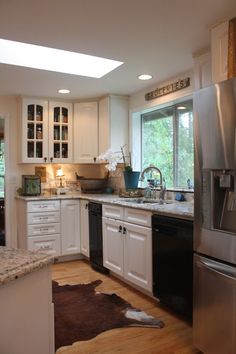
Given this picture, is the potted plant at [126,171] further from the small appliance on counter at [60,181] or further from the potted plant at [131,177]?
the small appliance on counter at [60,181]

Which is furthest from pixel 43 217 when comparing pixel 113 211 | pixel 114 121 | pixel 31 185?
pixel 114 121

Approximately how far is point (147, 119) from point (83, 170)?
54.6 inches

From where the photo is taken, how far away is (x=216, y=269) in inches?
74.9

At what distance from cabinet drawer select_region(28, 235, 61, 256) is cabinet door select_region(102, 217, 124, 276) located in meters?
0.84

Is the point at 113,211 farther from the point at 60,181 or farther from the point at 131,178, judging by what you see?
the point at 60,181

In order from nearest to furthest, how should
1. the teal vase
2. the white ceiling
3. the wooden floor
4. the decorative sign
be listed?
1. the white ceiling
2. the wooden floor
3. the decorative sign
4. the teal vase

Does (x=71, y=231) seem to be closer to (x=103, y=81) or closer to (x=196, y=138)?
(x=103, y=81)

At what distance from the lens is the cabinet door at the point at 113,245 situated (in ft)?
11.0

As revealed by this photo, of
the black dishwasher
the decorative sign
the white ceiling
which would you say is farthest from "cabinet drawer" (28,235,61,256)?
the decorative sign

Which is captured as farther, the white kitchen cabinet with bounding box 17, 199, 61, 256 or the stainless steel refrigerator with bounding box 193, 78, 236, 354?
the white kitchen cabinet with bounding box 17, 199, 61, 256

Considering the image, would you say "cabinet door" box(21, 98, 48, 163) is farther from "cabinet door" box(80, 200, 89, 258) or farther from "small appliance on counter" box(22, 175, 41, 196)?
"cabinet door" box(80, 200, 89, 258)

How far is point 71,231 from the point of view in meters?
4.31

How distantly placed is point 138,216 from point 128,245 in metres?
0.37

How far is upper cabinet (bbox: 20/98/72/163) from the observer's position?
4395 millimetres
